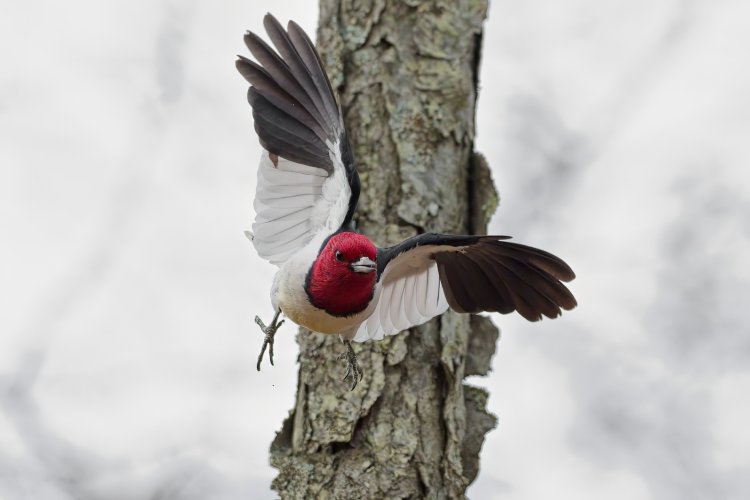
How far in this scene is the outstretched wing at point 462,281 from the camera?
2.31m

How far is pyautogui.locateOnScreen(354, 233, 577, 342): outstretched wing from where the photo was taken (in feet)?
7.59

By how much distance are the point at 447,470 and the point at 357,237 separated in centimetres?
101

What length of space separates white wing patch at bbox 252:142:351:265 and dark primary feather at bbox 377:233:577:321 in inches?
8.6

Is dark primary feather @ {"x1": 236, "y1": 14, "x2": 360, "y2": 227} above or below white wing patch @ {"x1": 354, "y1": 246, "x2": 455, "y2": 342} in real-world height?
above

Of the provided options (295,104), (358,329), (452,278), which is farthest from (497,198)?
(295,104)

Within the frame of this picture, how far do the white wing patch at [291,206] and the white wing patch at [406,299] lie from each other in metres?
0.28

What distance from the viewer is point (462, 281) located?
2.52 meters

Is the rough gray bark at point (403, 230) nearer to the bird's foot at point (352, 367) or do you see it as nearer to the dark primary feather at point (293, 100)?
the bird's foot at point (352, 367)

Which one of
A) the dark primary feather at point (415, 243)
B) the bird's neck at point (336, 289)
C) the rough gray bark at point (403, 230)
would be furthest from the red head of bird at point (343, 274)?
the rough gray bark at point (403, 230)

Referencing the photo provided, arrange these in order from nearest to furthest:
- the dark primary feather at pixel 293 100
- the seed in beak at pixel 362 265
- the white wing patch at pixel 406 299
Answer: the seed in beak at pixel 362 265
the dark primary feather at pixel 293 100
the white wing patch at pixel 406 299

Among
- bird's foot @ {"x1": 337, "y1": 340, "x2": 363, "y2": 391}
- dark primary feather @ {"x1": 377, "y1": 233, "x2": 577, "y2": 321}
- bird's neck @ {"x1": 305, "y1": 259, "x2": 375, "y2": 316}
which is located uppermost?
dark primary feather @ {"x1": 377, "y1": 233, "x2": 577, "y2": 321}

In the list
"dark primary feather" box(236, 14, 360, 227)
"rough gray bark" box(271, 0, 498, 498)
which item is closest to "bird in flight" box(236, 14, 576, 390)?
"dark primary feather" box(236, 14, 360, 227)

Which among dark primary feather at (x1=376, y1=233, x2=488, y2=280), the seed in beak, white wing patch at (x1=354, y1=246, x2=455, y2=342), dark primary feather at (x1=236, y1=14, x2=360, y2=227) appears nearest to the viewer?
the seed in beak

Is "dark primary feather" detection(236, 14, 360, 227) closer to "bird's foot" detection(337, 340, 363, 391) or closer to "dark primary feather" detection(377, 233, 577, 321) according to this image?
"dark primary feather" detection(377, 233, 577, 321)
